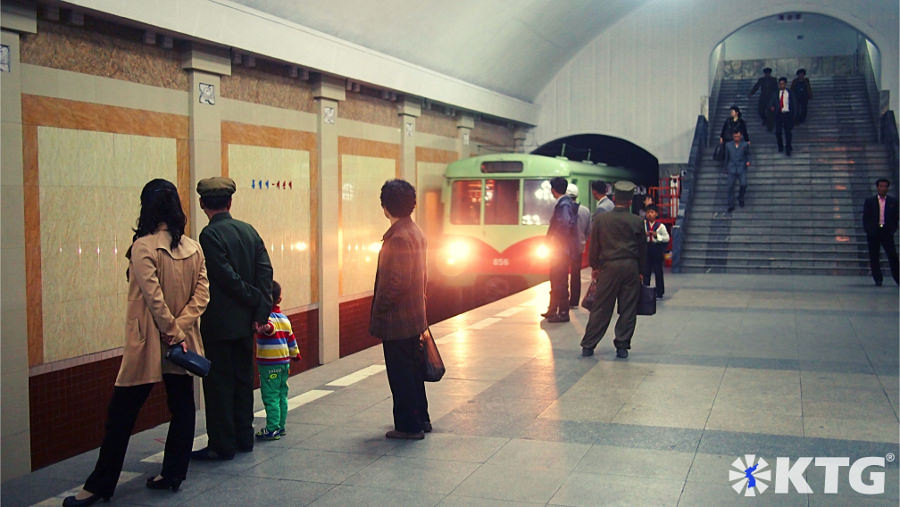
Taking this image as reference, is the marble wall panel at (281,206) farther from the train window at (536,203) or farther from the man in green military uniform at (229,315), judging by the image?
the man in green military uniform at (229,315)

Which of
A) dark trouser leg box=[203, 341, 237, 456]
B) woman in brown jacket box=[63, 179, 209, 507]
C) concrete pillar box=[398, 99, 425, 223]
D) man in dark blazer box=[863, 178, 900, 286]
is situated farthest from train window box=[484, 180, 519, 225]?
woman in brown jacket box=[63, 179, 209, 507]

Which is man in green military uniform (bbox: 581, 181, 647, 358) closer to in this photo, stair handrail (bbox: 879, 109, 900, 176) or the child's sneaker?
the child's sneaker

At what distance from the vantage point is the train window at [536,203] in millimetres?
15812

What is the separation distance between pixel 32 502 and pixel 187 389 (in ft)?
3.46

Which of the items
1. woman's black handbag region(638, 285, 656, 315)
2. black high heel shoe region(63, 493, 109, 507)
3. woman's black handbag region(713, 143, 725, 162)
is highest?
woman's black handbag region(713, 143, 725, 162)

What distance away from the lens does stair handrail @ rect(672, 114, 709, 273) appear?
1758cm

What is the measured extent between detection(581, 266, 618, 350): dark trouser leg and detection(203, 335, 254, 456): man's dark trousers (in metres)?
3.95

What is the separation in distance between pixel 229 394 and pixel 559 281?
6.14 metres

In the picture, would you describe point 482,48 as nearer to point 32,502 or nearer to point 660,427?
point 660,427

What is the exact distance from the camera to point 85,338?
8.28m

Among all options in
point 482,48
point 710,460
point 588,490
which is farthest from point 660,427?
point 482,48

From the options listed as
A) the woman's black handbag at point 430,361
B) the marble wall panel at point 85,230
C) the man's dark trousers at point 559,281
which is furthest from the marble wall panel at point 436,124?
the woman's black handbag at point 430,361

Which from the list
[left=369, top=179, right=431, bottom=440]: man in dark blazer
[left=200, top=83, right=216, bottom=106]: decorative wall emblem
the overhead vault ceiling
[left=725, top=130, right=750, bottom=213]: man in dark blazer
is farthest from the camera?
[left=725, top=130, right=750, bottom=213]: man in dark blazer

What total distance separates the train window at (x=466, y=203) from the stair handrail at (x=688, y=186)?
4.20 m
